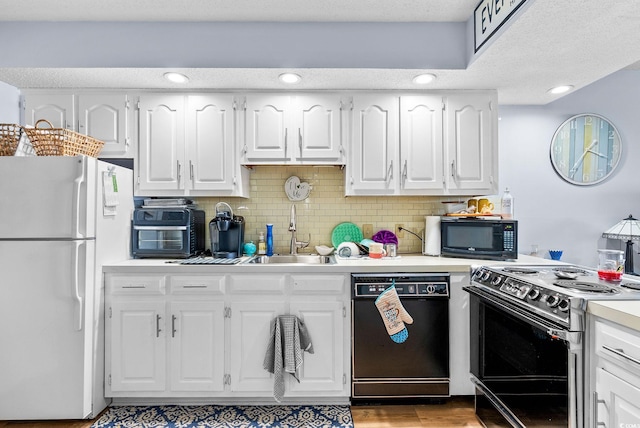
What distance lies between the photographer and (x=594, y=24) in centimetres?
186

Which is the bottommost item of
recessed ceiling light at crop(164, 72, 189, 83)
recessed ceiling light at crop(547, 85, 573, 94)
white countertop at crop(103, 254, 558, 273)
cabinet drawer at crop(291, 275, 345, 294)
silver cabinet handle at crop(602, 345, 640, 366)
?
silver cabinet handle at crop(602, 345, 640, 366)

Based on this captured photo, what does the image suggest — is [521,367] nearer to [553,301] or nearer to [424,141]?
[553,301]

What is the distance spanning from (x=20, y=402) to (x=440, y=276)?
2737 millimetres

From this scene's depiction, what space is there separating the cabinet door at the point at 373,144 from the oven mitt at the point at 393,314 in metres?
0.87

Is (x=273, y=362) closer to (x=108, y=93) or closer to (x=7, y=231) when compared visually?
(x=7, y=231)

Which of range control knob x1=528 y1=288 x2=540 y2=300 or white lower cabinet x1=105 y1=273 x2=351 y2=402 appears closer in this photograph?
range control knob x1=528 y1=288 x2=540 y2=300

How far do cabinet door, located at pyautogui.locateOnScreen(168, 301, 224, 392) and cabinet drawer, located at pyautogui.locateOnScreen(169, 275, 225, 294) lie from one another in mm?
109

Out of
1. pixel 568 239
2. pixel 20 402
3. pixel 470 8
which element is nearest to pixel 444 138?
pixel 470 8

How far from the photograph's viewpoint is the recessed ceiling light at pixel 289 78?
8.18 feet

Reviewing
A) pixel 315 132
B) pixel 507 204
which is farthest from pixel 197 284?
pixel 507 204

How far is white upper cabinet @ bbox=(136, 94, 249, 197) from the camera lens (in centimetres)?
273


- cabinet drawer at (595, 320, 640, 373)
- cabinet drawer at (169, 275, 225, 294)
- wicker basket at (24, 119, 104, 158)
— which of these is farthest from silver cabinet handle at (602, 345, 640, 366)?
wicker basket at (24, 119, 104, 158)

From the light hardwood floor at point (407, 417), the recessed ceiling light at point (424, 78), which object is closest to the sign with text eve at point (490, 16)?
the recessed ceiling light at point (424, 78)

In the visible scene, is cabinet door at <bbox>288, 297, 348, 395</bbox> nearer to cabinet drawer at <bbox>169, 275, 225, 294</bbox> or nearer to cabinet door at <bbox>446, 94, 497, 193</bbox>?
cabinet drawer at <bbox>169, 275, 225, 294</bbox>
